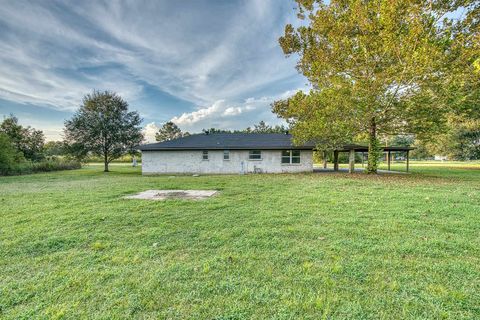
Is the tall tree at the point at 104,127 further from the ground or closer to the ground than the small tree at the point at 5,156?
further from the ground

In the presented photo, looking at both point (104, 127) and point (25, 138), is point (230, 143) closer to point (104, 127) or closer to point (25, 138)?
point (104, 127)

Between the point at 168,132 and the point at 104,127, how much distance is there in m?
40.0

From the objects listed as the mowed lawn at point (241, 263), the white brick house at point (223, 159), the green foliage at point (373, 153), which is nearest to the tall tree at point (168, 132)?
the white brick house at point (223, 159)

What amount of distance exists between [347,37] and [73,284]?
15.1 m

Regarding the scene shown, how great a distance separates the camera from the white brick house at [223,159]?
59.0 ft

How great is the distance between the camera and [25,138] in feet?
95.6

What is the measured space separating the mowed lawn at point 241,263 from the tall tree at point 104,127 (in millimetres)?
19058

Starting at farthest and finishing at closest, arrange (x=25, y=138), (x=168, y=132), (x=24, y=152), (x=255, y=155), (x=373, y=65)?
(x=168, y=132)
(x=25, y=138)
(x=24, y=152)
(x=255, y=155)
(x=373, y=65)

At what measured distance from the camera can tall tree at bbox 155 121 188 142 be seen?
6156cm

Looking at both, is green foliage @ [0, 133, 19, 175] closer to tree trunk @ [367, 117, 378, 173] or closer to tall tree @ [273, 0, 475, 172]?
tall tree @ [273, 0, 475, 172]

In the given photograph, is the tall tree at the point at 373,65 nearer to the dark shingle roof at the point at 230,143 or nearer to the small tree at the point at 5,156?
the dark shingle roof at the point at 230,143

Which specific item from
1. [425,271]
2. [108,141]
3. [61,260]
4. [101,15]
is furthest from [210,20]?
[108,141]

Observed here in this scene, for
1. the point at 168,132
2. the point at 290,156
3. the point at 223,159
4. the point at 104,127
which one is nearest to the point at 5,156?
the point at 104,127

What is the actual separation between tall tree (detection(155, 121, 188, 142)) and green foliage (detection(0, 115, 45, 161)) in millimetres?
30892
